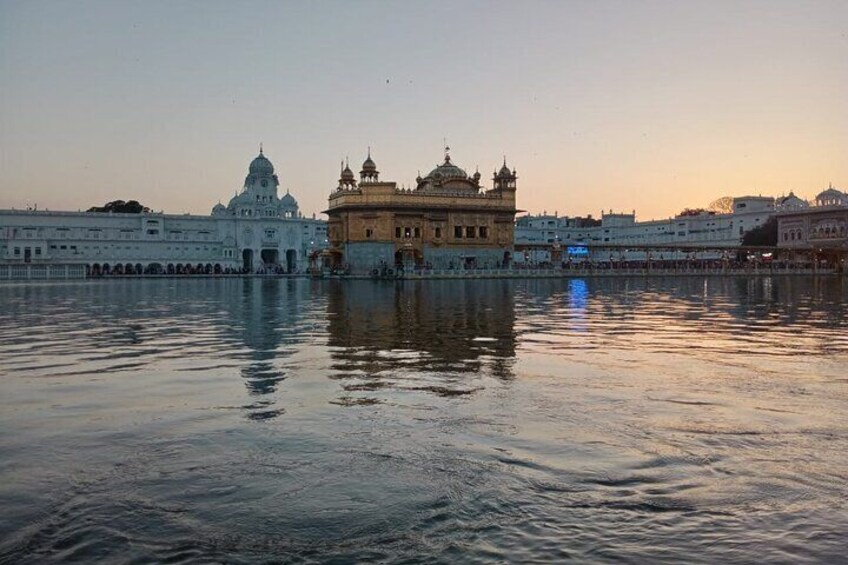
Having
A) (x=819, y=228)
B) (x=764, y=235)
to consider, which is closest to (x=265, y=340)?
(x=819, y=228)

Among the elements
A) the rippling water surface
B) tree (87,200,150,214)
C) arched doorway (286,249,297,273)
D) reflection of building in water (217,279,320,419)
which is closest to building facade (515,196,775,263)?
arched doorway (286,249,297,273)

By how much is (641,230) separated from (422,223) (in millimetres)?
86942

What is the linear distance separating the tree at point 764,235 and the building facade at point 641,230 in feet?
5.67

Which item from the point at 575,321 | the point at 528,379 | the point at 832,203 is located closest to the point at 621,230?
the point at 832,203

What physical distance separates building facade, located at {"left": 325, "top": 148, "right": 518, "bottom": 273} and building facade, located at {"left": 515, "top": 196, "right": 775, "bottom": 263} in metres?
39.1

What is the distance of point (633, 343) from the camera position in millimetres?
15945

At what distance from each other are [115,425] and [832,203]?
119962 mm

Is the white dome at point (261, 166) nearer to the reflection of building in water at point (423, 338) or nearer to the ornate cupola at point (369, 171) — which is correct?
the ornate cupola at point (369, 171)

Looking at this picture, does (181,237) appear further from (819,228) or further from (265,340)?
(265,340)

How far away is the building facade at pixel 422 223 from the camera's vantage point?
73188 mm

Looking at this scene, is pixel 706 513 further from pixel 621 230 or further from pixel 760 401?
pixel 621 230

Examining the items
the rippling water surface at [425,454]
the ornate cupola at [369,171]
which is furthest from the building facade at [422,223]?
the rippling water surface at [425,454]

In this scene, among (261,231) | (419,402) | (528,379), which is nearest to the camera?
(419,402)

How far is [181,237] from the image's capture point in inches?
4429
